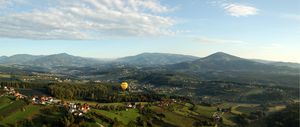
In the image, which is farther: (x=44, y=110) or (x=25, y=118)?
(x=44, y=110)

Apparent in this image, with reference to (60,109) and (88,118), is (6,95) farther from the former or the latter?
(88,118)

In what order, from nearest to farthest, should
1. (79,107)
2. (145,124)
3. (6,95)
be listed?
(145,124)
(79,107)
(6,95)

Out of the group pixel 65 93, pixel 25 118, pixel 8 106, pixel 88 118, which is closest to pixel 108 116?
pixel 88 118

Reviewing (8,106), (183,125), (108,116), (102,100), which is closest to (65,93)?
(102,100)

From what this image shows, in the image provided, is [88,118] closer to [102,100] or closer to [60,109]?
[60,109]

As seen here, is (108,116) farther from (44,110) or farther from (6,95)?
(6,95)

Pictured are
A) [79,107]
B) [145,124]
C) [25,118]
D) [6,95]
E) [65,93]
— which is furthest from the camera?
[65,93]

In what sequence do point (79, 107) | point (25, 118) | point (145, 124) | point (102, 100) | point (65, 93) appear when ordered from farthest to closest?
point (65, 93) → point (102, 100) → point (79, 107) → point (145, 124) → point (25, 118)

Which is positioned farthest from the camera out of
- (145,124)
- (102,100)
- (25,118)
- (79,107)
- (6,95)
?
(102,100)

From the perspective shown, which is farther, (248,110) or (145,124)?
(248,110)
